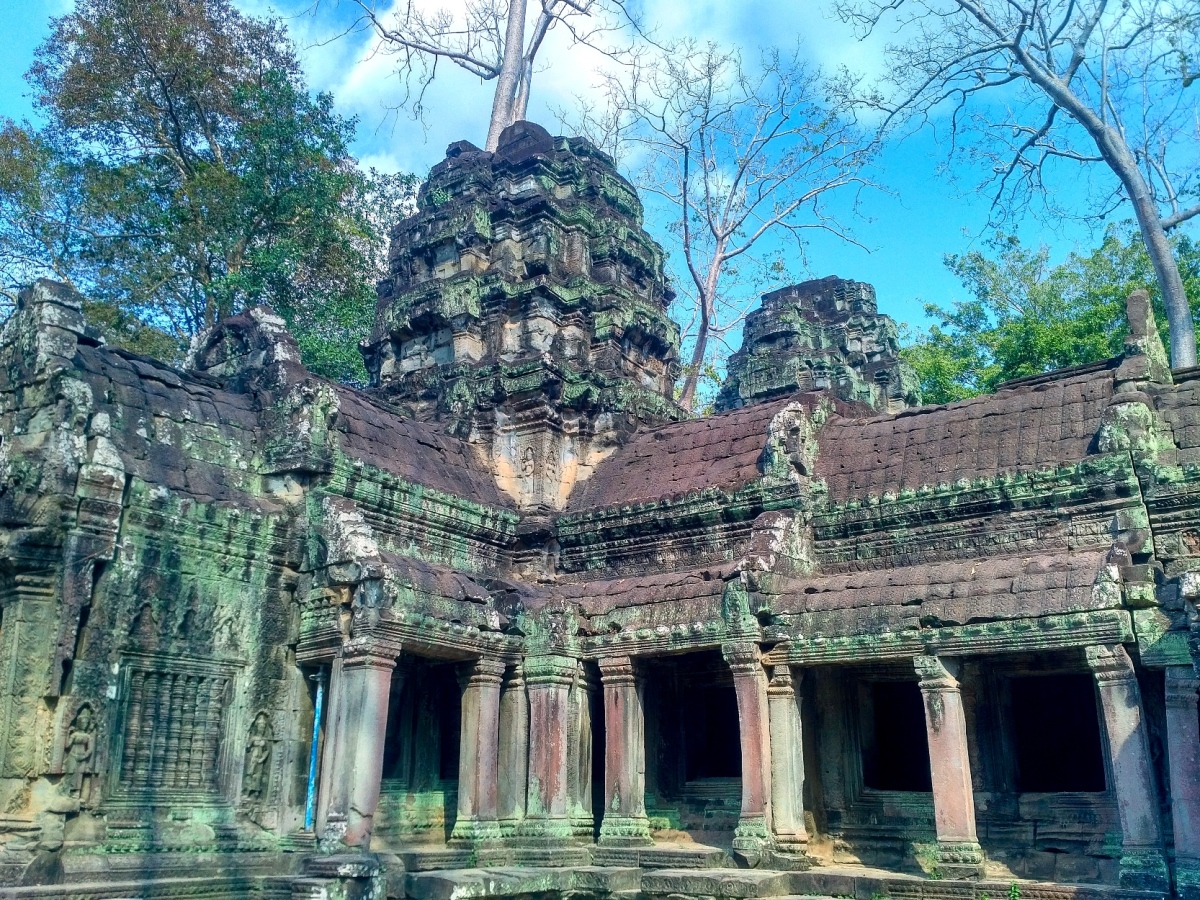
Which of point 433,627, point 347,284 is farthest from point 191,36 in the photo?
point 433,627

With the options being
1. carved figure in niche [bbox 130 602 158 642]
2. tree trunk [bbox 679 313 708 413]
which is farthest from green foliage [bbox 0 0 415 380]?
carved figure in niche [bbox 130 602 158 642]

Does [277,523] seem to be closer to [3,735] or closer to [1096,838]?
[3,735]

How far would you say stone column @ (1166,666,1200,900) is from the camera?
8359 millimetres

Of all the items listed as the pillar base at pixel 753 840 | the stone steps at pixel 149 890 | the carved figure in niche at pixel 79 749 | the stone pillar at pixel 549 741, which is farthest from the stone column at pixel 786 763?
the carved figure in niche at pixel 79 749

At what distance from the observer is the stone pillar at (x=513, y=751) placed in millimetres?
11617

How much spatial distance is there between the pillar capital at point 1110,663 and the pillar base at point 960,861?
6.03 ft

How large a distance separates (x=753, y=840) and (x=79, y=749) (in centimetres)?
610

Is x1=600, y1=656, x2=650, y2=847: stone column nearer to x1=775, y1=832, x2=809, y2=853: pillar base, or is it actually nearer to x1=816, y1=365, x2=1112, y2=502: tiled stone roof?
x1=775, y1=832, x2=809, y2=853: pillar base

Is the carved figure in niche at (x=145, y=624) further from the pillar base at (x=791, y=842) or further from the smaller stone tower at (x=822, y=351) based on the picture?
the smaller stone tower at (x=822, y=351)

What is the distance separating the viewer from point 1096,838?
32.6ft

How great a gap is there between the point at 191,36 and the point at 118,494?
15.0 metres

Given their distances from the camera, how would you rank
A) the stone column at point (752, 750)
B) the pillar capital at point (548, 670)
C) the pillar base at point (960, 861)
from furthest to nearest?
the pillar capital at point (548, 670) → the stone column at point (752, 750) → the pillar base at point (960, 861)

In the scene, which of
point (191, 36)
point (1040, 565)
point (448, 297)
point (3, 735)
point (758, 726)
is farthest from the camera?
point (191, 36)

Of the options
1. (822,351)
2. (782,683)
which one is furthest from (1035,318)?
(782,683)
